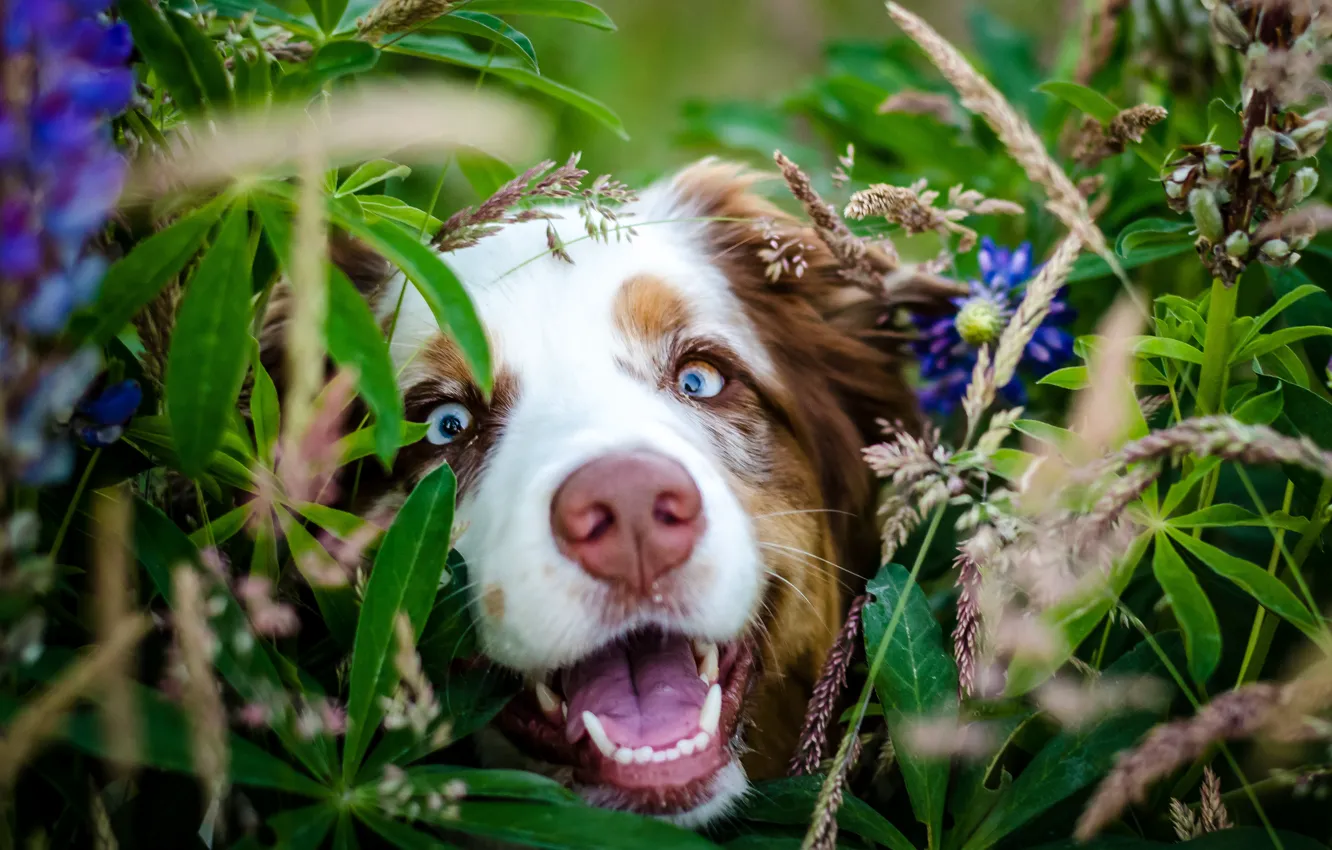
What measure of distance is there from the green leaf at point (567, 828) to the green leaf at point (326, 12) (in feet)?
3.16

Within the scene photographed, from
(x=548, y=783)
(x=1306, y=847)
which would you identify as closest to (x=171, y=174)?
(x=548, y=783)

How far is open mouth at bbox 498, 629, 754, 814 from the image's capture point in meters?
1.48

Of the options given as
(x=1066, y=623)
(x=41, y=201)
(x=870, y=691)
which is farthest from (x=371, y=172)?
(x=1066, y=623)

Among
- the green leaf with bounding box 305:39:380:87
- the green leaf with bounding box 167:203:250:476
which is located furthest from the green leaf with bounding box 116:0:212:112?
the green leaf with bounding box 167:203:250:476

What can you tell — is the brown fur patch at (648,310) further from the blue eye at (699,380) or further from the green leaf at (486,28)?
the green leaf at (486,28)

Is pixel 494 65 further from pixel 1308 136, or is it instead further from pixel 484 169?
pixel 1308 136

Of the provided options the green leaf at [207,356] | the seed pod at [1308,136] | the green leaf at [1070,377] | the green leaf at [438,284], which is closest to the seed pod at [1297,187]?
Result: the seed pod at [1308,136]

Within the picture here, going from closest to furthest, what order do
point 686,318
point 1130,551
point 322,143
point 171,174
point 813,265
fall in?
point 322,143 → point 171,174 → point 1130,551 → point 686,318 → point 813,265

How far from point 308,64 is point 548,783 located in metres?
0.85

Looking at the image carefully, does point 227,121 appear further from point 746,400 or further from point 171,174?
point 746,400

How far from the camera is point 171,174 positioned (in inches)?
45.0

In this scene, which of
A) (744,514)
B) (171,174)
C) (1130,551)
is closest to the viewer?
(171,174)

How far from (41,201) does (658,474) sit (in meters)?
0.79

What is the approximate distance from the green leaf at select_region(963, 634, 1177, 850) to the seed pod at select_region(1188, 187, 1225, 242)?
585 mm
